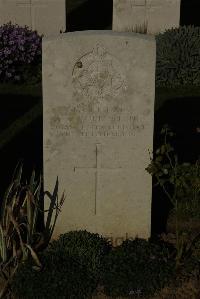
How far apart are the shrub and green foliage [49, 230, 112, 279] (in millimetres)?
5713

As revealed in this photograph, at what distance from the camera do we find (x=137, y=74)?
6.31 m

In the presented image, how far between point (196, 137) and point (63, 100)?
11.5ft

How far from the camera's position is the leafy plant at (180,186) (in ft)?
21.1

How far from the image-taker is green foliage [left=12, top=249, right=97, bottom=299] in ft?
19.4

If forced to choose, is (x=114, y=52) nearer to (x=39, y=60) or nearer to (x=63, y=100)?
(x=63, y=100)

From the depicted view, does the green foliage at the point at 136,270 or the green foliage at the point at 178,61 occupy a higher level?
the green foliage at the point at 178,61

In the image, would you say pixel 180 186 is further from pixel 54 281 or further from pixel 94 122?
pixel 54 281

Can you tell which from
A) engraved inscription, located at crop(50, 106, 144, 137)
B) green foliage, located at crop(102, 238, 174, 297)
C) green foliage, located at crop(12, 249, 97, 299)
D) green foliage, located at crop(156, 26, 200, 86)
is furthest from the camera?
green foliage, located at crop(156, 26, 200, 86)

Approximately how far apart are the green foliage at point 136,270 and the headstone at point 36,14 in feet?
24.9

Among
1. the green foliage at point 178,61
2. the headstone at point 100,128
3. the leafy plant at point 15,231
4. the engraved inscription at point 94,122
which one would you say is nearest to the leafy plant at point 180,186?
the headstone at point 100,128

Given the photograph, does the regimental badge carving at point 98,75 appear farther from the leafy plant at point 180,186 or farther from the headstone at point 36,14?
the headstone at point 36,14

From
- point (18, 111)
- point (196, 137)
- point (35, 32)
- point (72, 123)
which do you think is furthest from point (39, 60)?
point (72, 123)

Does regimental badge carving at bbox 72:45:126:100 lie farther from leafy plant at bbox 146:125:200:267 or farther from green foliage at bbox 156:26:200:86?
green foliage at bbox 156:26:200:86

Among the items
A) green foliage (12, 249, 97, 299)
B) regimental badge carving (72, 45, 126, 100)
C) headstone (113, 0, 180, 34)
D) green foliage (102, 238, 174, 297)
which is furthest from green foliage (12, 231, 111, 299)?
headstone (113, 0, 180, 34)
